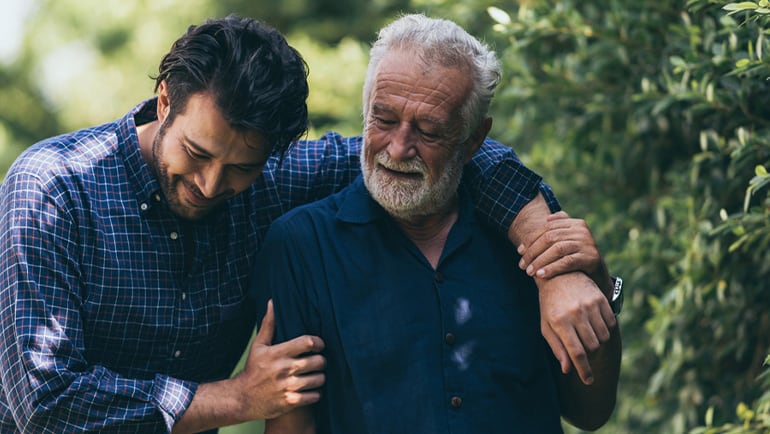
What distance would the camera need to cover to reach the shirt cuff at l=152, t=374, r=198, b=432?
232cm

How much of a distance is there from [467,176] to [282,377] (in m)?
0.76

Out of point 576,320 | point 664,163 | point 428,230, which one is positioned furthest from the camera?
point 664,163

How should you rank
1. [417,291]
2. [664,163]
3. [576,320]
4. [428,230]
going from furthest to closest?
1. [664,163]
2. [428,230]
3. [417,291]
4. [576,320]

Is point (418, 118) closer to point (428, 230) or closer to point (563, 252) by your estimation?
point (428, 230)

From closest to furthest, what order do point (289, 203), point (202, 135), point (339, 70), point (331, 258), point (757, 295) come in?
point (202, 135) → point (331, 258) → point (289, 203) → point (757, 295) → point (339, 70)

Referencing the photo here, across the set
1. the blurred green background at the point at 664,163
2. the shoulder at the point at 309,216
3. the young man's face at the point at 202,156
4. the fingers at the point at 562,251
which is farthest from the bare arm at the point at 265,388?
the blurred green background at the point at 664,163

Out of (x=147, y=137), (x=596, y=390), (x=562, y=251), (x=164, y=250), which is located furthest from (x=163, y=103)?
(x=596, y=390)

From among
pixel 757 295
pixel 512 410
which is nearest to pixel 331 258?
pixel 512 410

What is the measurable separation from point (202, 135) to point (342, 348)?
2.05ft

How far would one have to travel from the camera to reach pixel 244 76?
2348mm

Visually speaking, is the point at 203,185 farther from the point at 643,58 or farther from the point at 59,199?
the point at 643,58

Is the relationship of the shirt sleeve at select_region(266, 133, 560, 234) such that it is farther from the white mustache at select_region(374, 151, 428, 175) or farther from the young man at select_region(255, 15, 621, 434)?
the white mustache at select_region(374, 151, 428, 175)

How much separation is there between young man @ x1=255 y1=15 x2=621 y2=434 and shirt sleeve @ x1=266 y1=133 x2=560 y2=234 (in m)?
0.09

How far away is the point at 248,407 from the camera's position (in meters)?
2.40
